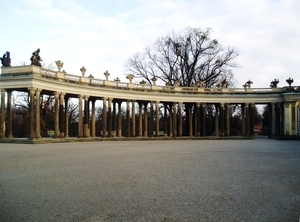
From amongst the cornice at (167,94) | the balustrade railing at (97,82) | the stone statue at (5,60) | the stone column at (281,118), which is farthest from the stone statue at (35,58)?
the stone column at (281,118)

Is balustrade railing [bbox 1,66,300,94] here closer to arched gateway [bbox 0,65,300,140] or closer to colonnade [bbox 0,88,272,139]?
arched gateway [bbox 0,65,300,140]

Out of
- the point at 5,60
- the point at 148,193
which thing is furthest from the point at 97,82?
the point at 148,193

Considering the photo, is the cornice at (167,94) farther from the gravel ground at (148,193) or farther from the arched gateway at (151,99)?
the gravel ground at (148,193)

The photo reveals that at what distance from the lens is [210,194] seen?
998 cm

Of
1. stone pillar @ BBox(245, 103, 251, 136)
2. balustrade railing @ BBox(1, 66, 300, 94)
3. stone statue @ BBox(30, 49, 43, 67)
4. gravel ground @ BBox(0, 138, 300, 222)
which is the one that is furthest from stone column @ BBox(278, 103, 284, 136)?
stone statue @ BBox(30, 49, 43, 67)

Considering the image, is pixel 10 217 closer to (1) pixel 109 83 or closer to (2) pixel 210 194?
(2) pixel 210 194

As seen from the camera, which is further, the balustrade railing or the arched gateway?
the arched gateway

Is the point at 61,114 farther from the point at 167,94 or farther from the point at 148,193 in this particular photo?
the point at 148,193

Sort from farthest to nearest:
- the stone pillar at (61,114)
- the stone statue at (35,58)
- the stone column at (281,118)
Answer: the stone column at (281,118), the stone pillar at (61,114), the stone statue at (35,58)

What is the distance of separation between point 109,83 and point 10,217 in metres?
39.7

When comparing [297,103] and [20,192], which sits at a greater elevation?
[297,103]

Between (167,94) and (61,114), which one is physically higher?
(167,94)

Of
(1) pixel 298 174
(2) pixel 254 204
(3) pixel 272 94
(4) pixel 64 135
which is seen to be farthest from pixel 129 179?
(3) pixel 272 94

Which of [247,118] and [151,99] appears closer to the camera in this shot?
[151,99]
